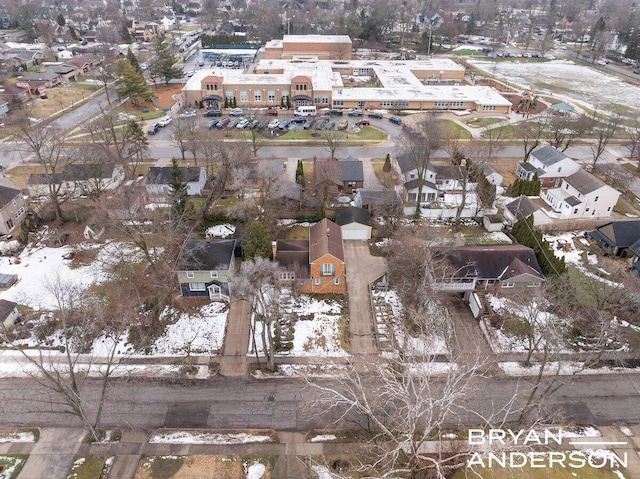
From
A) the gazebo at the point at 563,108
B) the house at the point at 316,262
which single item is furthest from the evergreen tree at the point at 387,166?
the gazebo at the point at 563,108

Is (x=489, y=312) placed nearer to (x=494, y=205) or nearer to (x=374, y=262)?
(x=374, y=262)

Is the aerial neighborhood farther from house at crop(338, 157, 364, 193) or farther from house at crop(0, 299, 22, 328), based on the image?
A: house at crop(338, 157, 364, 193)

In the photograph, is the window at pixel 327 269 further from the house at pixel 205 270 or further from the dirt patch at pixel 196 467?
the dirt patch at pixel 196 467

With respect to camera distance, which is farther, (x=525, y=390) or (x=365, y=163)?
(x=365, y=163)

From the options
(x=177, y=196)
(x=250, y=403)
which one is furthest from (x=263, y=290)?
(x=177, y=196)

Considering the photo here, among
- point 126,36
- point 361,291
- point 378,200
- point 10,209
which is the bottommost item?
point 361,291

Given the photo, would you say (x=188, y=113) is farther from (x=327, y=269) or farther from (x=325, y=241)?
(x=327, y=269)

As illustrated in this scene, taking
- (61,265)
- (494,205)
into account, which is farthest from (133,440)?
(494,205)
